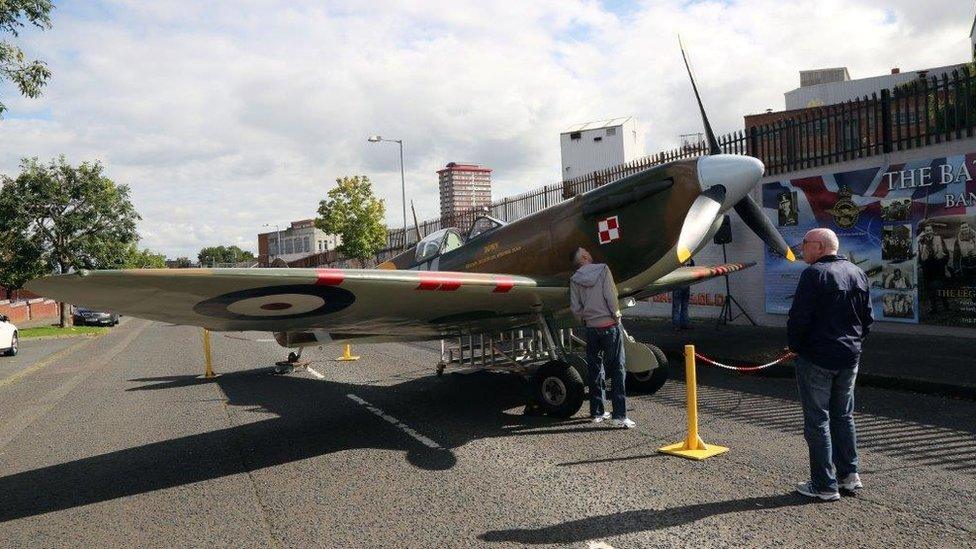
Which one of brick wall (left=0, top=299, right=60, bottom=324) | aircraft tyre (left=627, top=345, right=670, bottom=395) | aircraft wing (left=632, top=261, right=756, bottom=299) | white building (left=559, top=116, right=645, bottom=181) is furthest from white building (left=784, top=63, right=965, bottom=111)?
brick wall (left=0, top=299, right=60, bottom=324)

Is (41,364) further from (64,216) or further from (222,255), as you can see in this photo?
(222,255)

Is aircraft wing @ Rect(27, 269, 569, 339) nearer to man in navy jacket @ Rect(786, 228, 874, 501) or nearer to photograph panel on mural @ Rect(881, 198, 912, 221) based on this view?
man in navy jacket @ Rect(786, 228, 874, 501)

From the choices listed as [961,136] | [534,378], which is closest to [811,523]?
[534,378]

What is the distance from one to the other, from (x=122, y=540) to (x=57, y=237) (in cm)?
3000

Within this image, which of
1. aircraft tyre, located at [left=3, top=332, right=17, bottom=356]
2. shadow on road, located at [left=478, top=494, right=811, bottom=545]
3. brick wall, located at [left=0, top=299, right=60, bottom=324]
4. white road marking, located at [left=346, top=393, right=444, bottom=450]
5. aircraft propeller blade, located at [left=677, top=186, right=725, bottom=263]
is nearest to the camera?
shadow on road, located at [left=478, top=494, right=811, bottom=545]

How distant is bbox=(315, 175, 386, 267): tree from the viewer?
33.9 m

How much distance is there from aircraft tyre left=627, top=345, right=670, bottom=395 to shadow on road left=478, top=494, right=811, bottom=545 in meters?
3.49

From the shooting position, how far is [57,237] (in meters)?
28.5

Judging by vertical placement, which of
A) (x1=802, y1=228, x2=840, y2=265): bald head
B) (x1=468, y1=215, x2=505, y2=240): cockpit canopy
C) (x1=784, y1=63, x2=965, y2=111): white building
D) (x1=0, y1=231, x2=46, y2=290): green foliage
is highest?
(x1=784, y1=63, x2=965, y2=111): white building

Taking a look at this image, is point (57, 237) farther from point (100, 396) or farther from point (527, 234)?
point (527, 234)

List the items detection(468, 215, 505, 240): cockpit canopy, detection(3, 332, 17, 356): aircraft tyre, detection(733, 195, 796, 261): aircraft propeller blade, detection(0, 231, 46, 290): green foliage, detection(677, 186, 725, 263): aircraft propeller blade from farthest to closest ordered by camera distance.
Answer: detection(0, 231, 46, 290): green foliage
detection(3, 332, 17, 356): aircraft tyre
detection(468, 215, 505, 240): cockpit canopy
detection(733, 195, 796, 261): aircraft propeller blade
detection(677, 186, 725, 263): aircraft propeller blade

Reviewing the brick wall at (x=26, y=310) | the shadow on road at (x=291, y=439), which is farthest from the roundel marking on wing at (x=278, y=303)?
the brick wall at (x=26, y=310)

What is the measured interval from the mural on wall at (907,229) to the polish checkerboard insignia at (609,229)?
672 centimetres

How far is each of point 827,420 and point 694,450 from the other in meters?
1.35
